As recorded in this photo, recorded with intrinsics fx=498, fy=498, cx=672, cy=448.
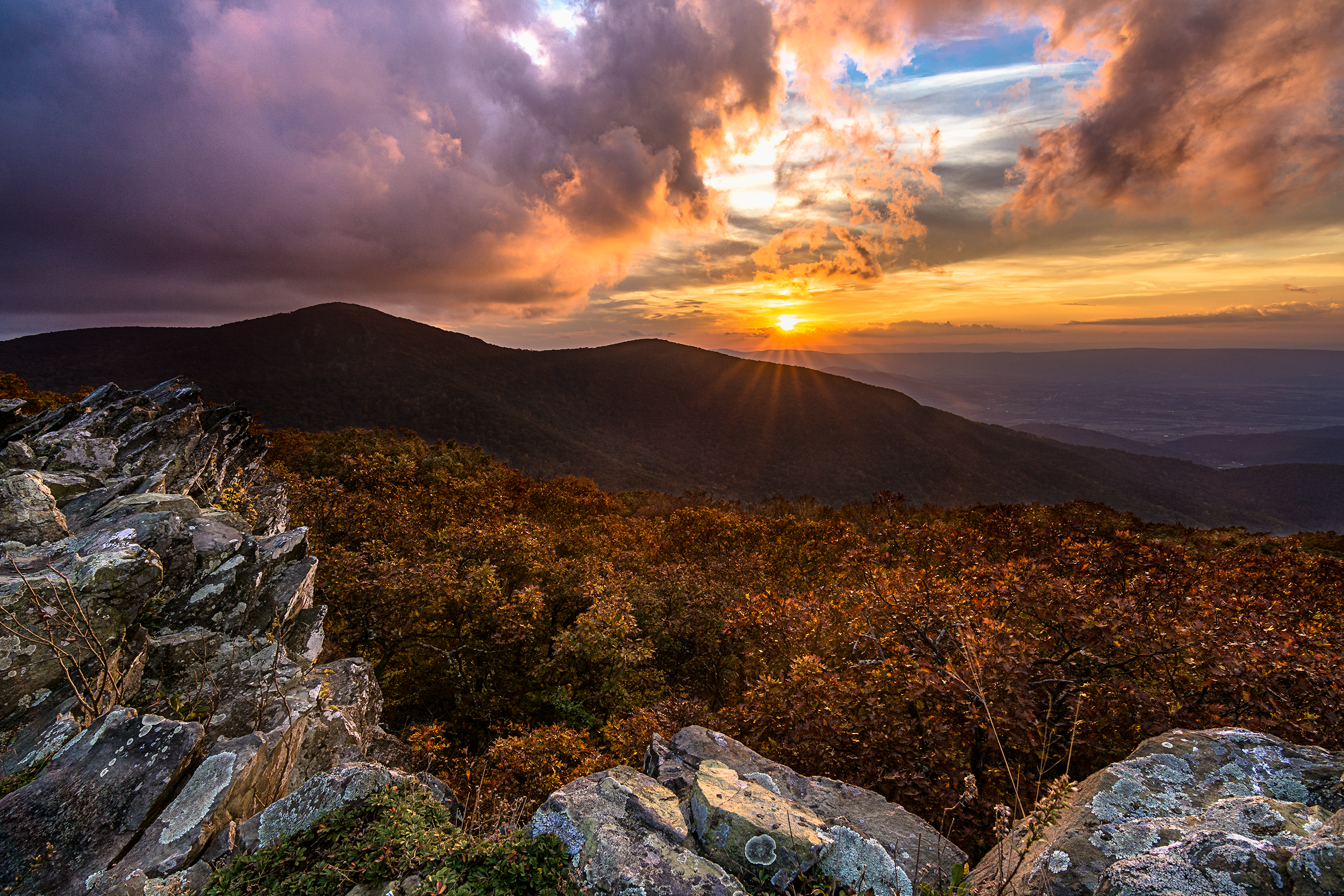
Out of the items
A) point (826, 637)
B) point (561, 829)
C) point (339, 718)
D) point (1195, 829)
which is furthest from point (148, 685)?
point (1195, 829)

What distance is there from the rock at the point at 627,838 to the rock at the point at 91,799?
169 inches

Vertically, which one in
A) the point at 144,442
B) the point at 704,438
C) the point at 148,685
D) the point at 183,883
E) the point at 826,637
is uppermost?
the point at 144,442

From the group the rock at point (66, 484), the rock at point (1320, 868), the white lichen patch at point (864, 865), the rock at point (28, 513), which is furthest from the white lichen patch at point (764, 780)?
the rock at point (66, 484)

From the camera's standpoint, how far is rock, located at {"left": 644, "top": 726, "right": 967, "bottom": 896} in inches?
225

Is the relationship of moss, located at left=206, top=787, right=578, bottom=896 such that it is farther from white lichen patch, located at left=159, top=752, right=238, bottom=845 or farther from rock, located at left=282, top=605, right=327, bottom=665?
rock, located at left=282, top=605, right=327, bottom=665

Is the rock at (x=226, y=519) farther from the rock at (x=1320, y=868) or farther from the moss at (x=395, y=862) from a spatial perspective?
the rock at (x=1320, y=868)

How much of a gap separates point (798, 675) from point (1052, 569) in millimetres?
10117

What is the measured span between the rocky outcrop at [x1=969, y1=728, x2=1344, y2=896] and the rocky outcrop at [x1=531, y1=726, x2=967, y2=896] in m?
0.89

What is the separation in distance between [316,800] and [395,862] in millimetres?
1383

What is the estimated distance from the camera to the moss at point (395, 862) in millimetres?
5055

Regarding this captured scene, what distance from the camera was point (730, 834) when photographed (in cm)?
558

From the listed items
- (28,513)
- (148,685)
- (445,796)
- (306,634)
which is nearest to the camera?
(445,796)

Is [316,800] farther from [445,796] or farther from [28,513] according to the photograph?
[28,513]

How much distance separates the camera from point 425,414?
6053 inches
